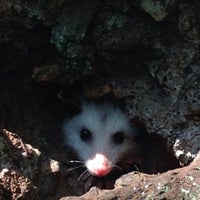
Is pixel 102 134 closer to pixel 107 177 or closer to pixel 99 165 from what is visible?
pixel 107 177

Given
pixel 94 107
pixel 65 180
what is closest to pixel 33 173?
pixel 65 180

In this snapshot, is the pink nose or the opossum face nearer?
the pink nose

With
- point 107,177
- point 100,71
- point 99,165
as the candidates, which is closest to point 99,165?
point 99,165

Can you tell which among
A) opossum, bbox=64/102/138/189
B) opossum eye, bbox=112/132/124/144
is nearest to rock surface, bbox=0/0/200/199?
opossum, bbox=64/102/138/189

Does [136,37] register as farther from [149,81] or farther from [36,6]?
[36,6]

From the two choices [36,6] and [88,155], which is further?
[88,155]

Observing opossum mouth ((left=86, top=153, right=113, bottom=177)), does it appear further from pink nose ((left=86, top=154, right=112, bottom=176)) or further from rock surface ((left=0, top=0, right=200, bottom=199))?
rock surface ((left=0, top=0, right=200, bottom=199))

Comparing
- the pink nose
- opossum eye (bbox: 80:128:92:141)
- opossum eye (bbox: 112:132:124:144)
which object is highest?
opossum eye (bbox: 80:128:92:141)
